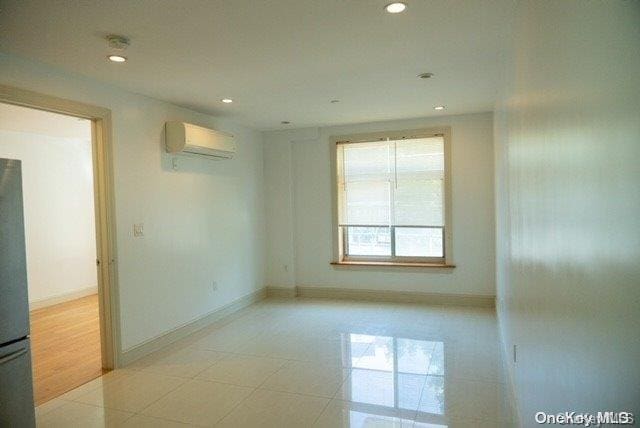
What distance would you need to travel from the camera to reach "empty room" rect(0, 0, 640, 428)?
104cm

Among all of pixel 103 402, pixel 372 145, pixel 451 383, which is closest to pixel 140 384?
pixel 103 402

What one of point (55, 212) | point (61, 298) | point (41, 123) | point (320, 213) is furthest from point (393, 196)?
point (61, 298)

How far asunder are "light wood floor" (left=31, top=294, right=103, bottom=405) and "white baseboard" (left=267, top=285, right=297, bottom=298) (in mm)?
2320

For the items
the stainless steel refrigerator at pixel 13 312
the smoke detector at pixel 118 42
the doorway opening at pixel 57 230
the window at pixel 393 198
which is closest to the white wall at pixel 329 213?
→ the window at pixel 393 198

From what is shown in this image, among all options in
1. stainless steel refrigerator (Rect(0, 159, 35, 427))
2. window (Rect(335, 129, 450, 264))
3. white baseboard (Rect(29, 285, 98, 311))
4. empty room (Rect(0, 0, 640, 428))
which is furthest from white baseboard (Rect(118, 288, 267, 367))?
white baseboard (Rect(29, 285, 98, 311))

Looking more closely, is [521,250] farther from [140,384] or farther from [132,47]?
[140,384]

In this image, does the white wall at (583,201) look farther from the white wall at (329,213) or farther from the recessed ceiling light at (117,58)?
the white wall at (329,213)

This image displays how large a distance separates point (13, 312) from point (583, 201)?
2822mm

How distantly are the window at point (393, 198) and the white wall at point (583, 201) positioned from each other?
3.64 metres

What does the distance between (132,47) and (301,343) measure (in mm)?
2973

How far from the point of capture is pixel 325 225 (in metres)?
5.96

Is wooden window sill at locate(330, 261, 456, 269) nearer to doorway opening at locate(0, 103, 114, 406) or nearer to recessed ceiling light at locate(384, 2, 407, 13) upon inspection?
doorway opening at locate(0, 103, 114, 406)

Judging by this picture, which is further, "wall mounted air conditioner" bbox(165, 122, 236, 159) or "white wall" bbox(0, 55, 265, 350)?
"wall mounted air conditioner" bbox(165, 122, 236, 159)

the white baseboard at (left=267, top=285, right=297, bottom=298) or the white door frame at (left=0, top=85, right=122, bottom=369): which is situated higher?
the white door frame at (left=0, top=85, right=122, bottom=369)
